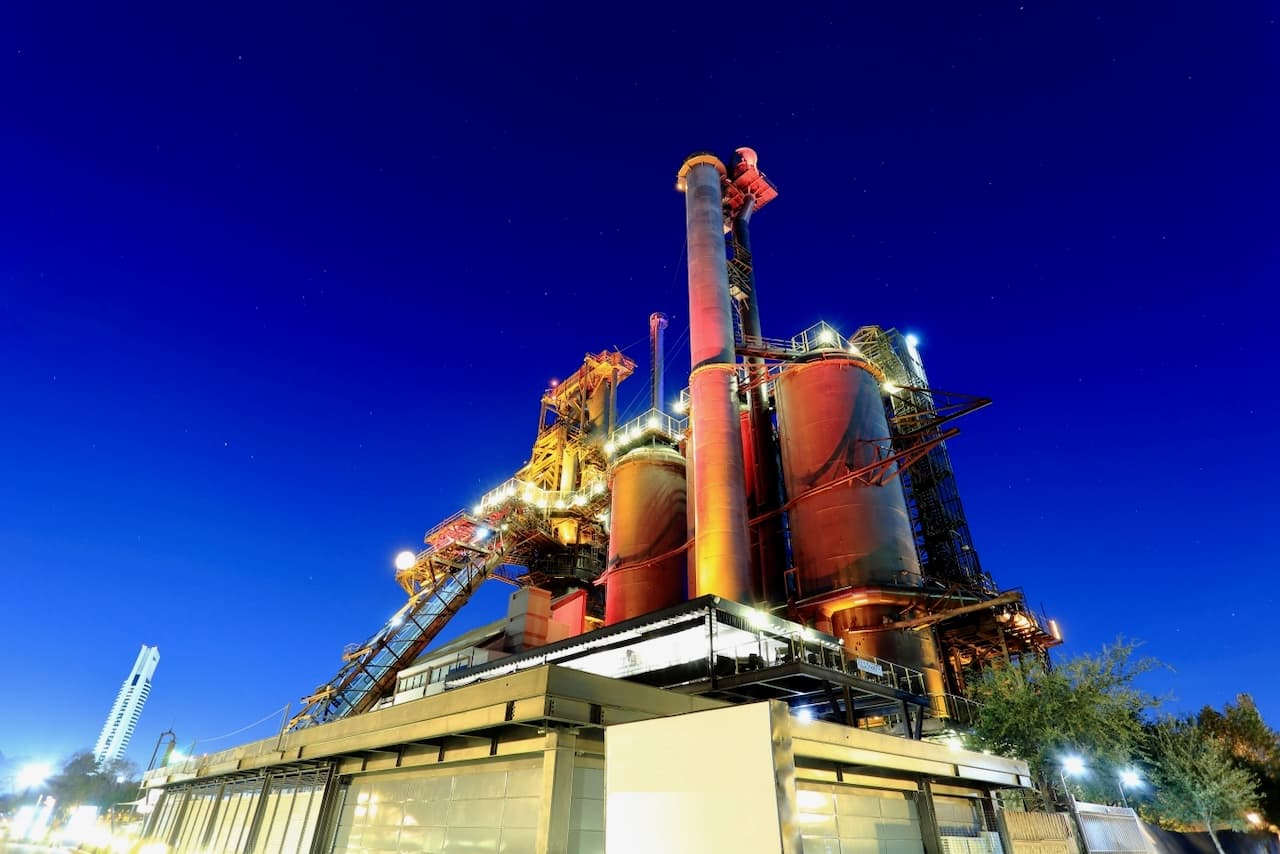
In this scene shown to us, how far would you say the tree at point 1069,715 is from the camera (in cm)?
2258

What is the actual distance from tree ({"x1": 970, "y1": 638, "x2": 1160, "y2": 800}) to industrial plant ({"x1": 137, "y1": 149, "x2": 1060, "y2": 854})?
2764mm

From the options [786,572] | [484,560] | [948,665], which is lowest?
[948,665]

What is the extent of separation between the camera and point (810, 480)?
3459 cm

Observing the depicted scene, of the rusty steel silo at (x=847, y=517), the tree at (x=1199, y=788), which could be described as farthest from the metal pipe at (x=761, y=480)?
the tree at (x=1199, y=788)

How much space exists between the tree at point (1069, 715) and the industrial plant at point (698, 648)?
2764mm

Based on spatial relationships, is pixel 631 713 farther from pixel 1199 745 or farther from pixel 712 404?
pixel 1199 745

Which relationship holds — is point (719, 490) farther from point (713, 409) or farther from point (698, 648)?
point (698, 648)

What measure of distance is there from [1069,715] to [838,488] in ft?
43.3

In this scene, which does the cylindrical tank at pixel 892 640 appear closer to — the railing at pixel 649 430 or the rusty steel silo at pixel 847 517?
the rusty steel silo at pixel 847 517

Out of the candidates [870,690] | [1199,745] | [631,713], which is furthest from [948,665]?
[631,713]

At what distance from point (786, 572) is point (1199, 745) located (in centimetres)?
1961

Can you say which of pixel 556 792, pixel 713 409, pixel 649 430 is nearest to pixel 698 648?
pixel 556 792

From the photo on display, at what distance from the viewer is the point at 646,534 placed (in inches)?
1688

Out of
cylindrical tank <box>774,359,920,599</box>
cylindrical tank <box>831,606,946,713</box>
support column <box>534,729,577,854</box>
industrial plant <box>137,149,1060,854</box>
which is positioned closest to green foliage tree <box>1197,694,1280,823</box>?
industrial plant <box>137,149,1060,854</box>
